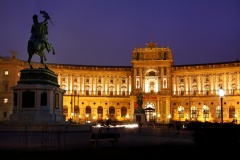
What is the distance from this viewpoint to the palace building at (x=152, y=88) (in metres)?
113

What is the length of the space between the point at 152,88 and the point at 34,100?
88060 millimetres

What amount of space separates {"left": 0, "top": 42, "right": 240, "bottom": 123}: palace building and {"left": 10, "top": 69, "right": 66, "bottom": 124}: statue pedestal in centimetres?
7432

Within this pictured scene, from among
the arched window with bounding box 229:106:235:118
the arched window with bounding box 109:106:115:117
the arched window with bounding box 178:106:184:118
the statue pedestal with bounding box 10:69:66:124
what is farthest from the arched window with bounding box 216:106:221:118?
the statue pedestal with bounding box 10:69:66:124

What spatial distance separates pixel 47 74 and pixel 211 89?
86095 mm

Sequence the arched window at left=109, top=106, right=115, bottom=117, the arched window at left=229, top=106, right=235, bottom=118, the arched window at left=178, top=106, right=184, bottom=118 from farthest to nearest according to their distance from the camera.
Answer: the arched window at left=109, top=106, right=115, bottom=117
the arched window at left=178, top=106, right=184, bottom=118
the arched window at left=229, top=106, right=235, bottom=118

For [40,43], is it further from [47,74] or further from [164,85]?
[164,85]

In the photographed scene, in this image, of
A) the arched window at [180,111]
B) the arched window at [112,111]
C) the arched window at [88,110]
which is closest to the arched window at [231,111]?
the arched window at [180,111]

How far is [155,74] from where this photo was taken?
400ft

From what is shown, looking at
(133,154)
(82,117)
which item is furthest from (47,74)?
(82,117)

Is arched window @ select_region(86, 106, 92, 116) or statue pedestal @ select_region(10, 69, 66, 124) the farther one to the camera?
arched window @ select_region(86, 106, 92, 116)

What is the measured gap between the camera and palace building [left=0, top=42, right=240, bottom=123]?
113 metres

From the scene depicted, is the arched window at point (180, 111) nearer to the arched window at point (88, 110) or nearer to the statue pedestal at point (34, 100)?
the arched window at point (88, 110)

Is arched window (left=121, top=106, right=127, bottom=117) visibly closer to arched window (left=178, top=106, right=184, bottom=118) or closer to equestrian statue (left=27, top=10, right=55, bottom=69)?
arched window (left=178, top=106, right=184, bottom=118)

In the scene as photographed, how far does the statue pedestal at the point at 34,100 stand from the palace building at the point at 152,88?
244ft
